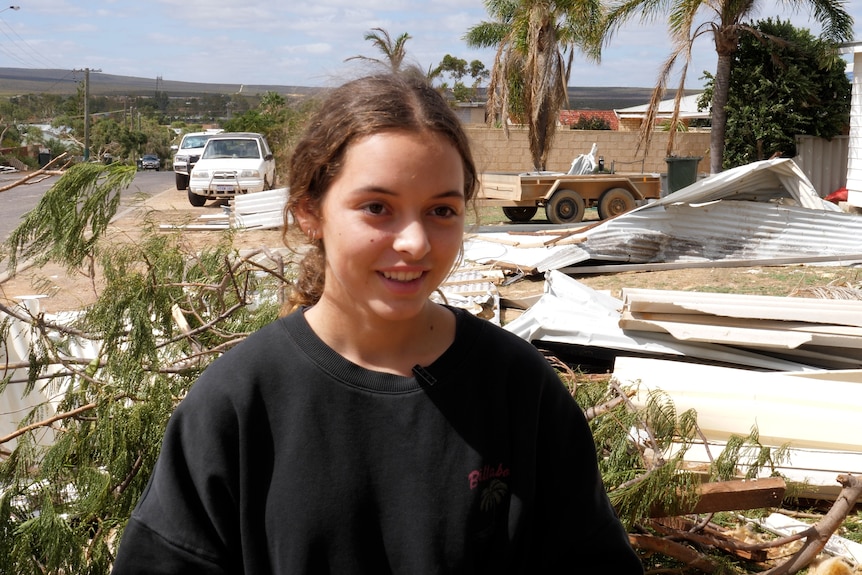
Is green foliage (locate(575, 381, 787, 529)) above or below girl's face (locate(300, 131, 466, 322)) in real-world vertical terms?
below

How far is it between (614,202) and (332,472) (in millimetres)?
15165

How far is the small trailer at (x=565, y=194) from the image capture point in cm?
1543

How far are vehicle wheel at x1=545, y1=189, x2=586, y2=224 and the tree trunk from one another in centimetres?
485

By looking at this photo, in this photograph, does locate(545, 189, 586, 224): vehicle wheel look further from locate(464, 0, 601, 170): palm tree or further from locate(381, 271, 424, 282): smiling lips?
locate(381, 271, 424, 282): smiling lips

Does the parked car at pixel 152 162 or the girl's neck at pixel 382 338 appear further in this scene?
the parked car at pixel 152 162

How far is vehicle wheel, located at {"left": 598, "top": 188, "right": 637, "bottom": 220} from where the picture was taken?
51.2 ft

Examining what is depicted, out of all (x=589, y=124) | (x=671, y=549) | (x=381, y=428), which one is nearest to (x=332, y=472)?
(x=381, y=428)

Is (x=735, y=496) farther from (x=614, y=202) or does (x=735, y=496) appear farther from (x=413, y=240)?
(x=614, y=202)

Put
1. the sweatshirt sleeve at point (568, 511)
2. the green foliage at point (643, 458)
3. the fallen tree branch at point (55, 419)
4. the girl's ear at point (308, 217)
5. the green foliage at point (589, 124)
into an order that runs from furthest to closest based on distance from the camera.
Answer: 1. the green foliage at point (589, 124)
2. the green foliage at point (643, 458)
3. the fallen tree branch at point (55, 419)
4. the girl's ear at point (308, 217)
5. the sweatshirt sleeve at point (568, 511)

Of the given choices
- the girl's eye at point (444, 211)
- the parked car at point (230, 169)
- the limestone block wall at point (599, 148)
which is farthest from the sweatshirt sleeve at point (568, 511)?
the limestone block wall at point (599, 148)

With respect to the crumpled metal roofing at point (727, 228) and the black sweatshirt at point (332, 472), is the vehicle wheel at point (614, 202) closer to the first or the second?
the crumpled metal roofing at point (727, 228)

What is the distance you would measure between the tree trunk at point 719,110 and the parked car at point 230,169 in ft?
31.3

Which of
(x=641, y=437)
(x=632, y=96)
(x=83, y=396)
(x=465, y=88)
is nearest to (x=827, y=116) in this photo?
(x=641, y=437)

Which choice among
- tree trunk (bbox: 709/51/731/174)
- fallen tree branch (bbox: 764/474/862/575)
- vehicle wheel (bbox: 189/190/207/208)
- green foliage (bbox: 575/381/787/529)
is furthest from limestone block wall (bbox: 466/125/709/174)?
fallen tree branch (bbox: 764/474/862/575)
